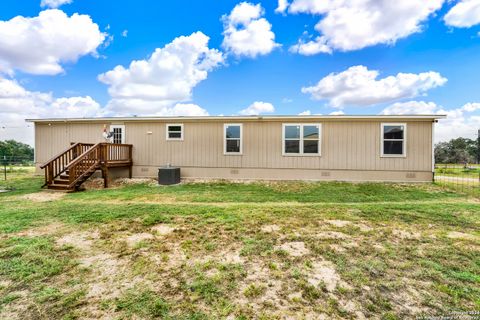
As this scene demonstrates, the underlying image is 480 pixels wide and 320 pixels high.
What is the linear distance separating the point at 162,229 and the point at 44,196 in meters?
5.34

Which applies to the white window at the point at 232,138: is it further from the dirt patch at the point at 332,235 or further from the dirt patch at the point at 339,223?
the dirt patch at the point at 332,235

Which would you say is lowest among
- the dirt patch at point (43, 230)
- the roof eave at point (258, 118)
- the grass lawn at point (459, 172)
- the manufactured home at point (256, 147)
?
the dirt patch at point (43, 230)

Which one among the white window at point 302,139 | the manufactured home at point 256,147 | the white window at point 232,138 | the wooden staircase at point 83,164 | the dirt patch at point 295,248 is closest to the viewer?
the dirt patch at point 295,248

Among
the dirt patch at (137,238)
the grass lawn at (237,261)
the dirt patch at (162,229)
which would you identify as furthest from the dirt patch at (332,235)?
the dirt patch at (137,238)

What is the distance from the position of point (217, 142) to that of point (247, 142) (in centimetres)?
131

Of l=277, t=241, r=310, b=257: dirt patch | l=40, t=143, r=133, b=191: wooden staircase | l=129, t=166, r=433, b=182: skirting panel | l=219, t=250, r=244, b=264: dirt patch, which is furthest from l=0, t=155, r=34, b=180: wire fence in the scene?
l=277, t=241, r=310, b=257: dirt patch

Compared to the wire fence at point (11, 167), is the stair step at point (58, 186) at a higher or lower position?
lower

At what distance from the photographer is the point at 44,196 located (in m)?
6.59

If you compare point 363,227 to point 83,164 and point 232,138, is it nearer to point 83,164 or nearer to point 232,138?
point 232,138

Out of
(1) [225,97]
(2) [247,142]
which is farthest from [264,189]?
(1) [225,97]

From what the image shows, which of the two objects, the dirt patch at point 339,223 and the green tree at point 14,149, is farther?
the green tree at point 14,149

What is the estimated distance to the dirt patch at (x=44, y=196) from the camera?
6161 mm

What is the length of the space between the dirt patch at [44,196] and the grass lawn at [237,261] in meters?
1.09

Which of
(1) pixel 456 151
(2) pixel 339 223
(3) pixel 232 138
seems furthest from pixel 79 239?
(1) pixel 456 151
